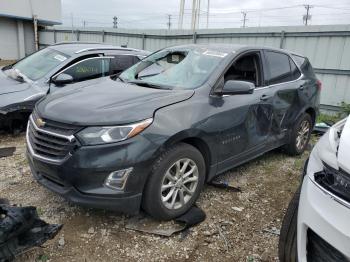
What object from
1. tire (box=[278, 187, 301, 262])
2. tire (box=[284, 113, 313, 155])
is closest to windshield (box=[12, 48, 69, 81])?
tire (box=[284, 113, 313, 155])

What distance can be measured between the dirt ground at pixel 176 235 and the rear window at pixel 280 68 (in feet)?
4.44

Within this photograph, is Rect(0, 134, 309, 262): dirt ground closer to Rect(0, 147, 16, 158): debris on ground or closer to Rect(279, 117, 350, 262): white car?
Rect(0, 147, 16, 158): debris on ground

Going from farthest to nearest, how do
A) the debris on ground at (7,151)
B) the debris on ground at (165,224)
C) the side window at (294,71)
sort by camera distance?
the side window at (294,71), the debris on ground at (7,151), the debris on ground at (165,224)

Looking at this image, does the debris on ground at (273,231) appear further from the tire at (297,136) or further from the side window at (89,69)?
the side window at (89,69)

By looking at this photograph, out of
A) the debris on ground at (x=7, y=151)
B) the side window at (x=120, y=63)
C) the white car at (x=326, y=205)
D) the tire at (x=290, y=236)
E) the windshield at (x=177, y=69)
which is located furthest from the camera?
the side window at (x=120, y=63)

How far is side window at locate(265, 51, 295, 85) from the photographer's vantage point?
4.38m

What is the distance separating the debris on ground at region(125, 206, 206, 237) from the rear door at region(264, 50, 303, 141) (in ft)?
5.51

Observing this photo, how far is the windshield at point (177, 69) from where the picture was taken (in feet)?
11.7

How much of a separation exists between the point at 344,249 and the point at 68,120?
7.07 feet

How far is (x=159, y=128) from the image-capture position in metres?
2.86

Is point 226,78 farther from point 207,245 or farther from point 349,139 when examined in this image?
point 349,139

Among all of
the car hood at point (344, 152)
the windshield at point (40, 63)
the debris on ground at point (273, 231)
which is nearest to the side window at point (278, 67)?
the debris on ground at point (273, 231)

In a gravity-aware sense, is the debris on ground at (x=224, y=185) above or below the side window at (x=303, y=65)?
below

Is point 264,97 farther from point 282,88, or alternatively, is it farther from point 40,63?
point 40,63
